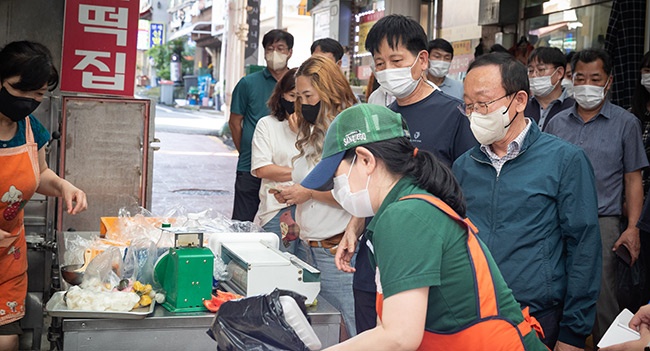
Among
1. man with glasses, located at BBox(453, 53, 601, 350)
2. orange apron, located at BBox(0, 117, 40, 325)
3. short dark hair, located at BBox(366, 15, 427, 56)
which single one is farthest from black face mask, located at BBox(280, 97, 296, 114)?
man with glasses, located at BBox(453, 53, 601, 350)

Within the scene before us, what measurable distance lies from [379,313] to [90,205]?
376cm

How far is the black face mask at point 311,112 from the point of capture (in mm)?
3824

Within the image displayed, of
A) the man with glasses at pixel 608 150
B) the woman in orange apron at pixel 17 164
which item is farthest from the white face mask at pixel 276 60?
the woman in orange apron at pixel 17 164

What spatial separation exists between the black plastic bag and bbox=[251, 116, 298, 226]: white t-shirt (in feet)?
6.28

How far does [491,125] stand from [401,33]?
2.41 feet

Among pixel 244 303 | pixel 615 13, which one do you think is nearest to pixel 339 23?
pixel 615 13

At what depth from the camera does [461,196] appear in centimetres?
212

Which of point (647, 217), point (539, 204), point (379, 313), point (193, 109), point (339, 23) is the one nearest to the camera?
point (379, 313)

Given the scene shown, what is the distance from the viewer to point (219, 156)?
18.5 meters

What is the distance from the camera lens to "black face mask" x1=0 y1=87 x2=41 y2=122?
11.4ft

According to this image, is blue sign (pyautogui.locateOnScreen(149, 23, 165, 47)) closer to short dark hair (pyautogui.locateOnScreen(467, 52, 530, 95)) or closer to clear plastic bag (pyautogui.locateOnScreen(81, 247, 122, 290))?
clear plastic bag (pyautogui.locateOnScreen(81, 247, 122, 290))

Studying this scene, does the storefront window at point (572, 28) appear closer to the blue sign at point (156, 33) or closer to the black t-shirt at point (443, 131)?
the black t-shirt at point (443, 131)

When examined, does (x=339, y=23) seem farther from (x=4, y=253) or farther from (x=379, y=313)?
(x=379, y=313)

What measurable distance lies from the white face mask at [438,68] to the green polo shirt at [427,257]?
4.31 metres
